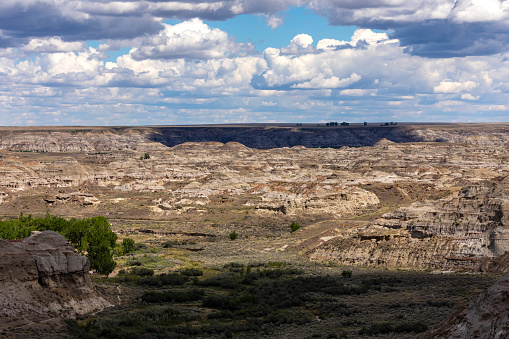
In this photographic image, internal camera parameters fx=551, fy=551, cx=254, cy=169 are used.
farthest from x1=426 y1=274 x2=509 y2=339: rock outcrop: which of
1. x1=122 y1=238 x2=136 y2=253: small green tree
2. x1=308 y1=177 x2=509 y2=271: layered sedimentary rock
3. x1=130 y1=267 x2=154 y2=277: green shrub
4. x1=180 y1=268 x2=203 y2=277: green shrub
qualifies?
x1=122 y1=238 x2=136 y2=253: small green tree

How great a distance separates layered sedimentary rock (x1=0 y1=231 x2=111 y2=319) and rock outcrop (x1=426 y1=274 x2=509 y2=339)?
827 inches

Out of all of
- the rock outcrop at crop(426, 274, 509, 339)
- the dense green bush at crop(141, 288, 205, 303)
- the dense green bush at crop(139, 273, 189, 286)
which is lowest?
the dense green bush at crop(139, 273, 189, 286)

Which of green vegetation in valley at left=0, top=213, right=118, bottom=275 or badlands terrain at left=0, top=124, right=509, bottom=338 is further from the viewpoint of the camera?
green vegetation in valley at left=0, top=213, right=118, bottom=275

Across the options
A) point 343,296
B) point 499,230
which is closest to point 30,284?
point 343,296

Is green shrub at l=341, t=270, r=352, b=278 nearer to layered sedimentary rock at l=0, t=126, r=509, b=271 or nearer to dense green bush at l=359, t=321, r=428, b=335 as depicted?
layered sedimentary rock at l=0, t=126, r=509, b=271

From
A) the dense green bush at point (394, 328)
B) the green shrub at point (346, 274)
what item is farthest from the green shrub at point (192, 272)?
the dense green bush at point (394, 328)

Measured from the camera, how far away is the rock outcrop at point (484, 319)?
735 inches

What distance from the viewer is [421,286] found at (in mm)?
41062

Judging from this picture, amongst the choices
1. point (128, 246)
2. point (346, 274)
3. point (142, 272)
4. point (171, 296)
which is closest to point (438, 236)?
point (346, 274)

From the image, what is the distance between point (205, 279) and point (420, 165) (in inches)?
5129

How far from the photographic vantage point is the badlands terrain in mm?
40281

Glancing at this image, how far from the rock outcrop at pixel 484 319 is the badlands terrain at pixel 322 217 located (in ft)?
7.68

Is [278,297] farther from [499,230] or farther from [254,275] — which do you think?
[499,230]

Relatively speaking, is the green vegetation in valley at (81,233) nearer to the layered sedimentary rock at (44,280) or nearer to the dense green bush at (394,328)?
the layered sedimentary rock at (44,280)
